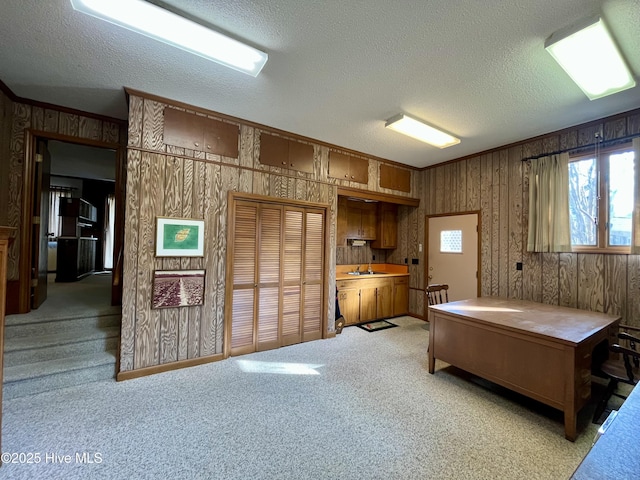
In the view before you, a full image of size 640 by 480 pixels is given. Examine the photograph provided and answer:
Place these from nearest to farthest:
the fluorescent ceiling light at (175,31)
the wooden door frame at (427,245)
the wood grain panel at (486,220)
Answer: the fluorescent ceiling light at (175,31) < the wood grain panel at (486,220) < the wooden door frame at (427,245)

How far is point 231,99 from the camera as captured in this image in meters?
2.88

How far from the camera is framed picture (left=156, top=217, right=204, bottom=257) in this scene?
2.88 m

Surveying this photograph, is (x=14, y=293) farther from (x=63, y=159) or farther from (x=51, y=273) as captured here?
(x=51, y=273)

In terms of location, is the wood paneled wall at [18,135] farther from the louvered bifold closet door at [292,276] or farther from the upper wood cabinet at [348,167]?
the upper wood cabinet at [348,167]

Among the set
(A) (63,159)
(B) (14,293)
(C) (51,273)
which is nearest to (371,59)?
(B) (14,293)

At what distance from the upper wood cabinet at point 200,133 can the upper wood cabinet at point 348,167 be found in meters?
1.47

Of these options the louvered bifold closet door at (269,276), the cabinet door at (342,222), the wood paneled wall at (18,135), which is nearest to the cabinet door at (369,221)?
the cabinet door at (342,222)

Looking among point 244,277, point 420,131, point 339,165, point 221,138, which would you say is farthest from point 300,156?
point 244,277

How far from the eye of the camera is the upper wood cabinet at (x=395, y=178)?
4820mm

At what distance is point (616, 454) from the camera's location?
2.18ft

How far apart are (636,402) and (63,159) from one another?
7604 mm

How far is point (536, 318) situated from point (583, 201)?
67.7 inches

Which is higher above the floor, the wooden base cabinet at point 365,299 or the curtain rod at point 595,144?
the curtain rod at point 595,144

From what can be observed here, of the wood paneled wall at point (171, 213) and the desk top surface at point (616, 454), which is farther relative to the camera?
the wood paneled wall at point (171, 213)
